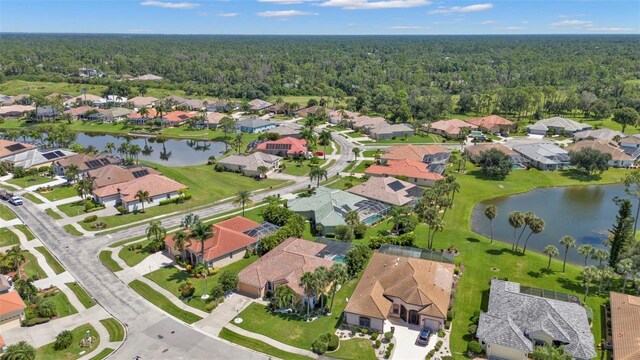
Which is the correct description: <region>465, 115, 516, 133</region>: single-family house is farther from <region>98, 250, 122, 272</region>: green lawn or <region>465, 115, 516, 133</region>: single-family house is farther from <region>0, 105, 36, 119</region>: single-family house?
<region>0, 105, 36, 119</region>: single-family house

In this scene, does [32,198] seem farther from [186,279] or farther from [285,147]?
[285,147]

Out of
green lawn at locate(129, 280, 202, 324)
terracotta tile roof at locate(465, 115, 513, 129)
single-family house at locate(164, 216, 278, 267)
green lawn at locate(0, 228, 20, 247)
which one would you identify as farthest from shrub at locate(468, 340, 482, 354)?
terracotta tile roof at locate(465, 115, 513, 129)

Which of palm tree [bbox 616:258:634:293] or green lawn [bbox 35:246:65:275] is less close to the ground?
palm tree [bbox 616:258:634:293]

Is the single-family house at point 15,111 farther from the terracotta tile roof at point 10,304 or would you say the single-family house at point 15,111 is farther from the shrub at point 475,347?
the shrub at point 475,347

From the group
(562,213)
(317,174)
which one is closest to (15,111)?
(317,174)

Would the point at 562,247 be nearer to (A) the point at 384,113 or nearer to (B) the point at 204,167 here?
(B) the point at 204,167

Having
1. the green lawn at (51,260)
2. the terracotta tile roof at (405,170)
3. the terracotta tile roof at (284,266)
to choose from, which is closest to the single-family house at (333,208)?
the terracotta tile roof at (284,266)
